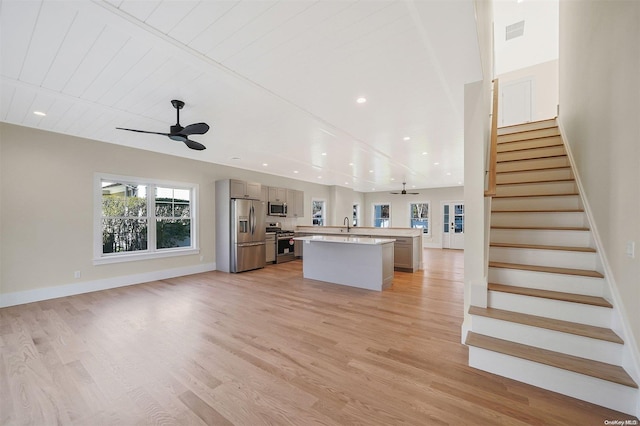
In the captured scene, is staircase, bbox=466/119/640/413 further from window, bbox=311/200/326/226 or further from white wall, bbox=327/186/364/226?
white wall, bbox=327/186/364/226

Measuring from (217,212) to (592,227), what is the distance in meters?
6.92

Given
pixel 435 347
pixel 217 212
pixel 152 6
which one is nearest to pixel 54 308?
pixel 217 212

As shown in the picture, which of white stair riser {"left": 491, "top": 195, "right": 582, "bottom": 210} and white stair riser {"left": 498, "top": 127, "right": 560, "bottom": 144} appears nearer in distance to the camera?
white stair riser {"left": 491, "top": 195, "right": 582, "bottom": 210}

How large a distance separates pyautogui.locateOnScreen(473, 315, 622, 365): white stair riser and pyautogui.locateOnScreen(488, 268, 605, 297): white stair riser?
0.53 metres

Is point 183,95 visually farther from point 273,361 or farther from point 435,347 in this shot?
point 435,347

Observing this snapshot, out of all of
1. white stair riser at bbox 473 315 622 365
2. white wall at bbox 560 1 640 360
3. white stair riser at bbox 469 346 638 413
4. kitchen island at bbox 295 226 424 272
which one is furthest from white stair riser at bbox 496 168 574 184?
kitchen island at bbox 295 226 424 272

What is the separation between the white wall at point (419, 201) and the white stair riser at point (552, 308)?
32.2ft

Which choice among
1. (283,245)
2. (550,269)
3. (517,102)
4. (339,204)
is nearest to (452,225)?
(339,204)

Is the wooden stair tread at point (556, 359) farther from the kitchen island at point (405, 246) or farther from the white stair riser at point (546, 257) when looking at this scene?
the kitchen island at point (405, 246)

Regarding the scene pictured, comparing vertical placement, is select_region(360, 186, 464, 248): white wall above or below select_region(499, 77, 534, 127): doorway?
below

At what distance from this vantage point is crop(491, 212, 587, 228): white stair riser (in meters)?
2.88

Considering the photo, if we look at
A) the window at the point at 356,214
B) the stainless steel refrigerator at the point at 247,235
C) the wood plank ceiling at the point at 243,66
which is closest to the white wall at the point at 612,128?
the wood plank ceiling at the point at 243,66

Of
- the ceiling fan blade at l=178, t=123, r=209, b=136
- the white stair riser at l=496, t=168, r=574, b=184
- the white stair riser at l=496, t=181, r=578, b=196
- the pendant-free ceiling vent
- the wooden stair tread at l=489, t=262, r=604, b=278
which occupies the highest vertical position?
the pendant-free ceiling vent

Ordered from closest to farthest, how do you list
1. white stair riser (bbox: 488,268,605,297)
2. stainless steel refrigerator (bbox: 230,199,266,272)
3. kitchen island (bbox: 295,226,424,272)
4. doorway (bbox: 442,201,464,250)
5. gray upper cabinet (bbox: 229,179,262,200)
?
1. white stair riser (bbox: 488,268,605,297)
2. kitchen island (bbox: 295,226,424,272)
3. stainless steel refrigerator (bbox: 230,199,266,272)
4. gray upper cabinet (bbox: 229,179,262,200)
5. doorway (bbox: 442,201,464,250)
